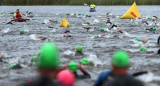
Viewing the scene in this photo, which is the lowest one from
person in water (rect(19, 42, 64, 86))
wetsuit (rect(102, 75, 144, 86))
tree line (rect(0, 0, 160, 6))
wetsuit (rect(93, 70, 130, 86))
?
tree line (rect(0, 0, 160, 6))

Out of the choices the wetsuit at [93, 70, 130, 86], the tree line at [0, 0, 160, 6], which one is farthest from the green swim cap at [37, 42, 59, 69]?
the tree line at [0, 0, 160, 6]

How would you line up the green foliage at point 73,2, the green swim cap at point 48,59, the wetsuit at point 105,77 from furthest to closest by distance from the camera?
1. the green foliage at point 73,2
2. the wetsuit at point 105,77
3. the green swim cap at point 48,59

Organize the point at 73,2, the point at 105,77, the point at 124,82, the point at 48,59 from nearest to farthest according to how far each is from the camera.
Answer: the point at 48,59, the point at 124,82, the point at 105,77, the point at 73,2

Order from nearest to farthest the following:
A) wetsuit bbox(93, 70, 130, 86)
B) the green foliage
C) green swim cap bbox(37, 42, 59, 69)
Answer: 1. green swim cap bbox(37, 42, 59, 69)
2. wetsuit bbox(93, 70, 130, 86)
3. the green foliage

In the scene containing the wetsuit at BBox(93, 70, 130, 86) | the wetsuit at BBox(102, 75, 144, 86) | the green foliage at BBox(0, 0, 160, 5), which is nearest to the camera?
the wetsuit at BBox(102, 75, 144, 86)

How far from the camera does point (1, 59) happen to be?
47.7ft

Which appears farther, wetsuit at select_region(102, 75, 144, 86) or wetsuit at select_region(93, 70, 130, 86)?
wetsuit at select_region(93, 70, 130, 86)

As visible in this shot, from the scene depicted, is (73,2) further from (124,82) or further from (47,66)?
(47,66)

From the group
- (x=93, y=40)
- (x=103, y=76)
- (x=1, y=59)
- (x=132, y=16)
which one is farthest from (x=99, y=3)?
(x=103, y=76)

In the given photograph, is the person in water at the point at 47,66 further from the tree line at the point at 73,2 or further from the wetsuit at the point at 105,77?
the tree line at the point at 73,2

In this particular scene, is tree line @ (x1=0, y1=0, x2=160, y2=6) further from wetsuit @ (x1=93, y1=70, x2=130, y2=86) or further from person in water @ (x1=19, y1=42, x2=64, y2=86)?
person in water @ (x1=19, y1=42, x2=64, y2=86)

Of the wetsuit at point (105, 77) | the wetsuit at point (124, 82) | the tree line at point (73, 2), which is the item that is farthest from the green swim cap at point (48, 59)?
the tree line at point (73, 2)

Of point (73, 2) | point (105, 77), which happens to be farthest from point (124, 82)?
point (73, 2)

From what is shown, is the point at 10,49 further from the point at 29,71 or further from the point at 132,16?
the point at 132,16
